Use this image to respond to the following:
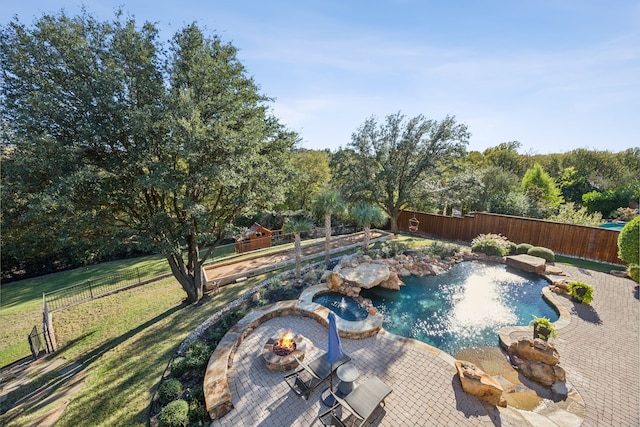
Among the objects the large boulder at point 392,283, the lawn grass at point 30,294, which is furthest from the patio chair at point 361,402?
the lawn grass at point 30,294

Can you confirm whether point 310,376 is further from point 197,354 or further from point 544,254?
point 544,254

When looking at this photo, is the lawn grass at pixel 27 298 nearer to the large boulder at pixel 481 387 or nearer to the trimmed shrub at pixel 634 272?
the large boulder at pixel 481 387

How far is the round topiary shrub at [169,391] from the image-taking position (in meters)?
6.12

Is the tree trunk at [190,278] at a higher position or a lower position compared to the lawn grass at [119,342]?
higher

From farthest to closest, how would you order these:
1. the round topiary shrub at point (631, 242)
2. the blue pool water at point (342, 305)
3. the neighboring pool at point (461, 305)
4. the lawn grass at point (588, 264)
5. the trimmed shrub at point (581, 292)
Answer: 1. the lawn grass at point (588, 264)
2. the round topiary shrub at point (631, 242)
3. the trimmed shrub at point (581, 292)
4. the blue pool water at point (342, 305)
5. the neighboring pool at point (461, 305)

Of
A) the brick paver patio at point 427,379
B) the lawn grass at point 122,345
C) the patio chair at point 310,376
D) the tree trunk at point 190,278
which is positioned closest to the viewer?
the brick paver patio at point 427,379

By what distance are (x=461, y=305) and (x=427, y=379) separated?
5.49m

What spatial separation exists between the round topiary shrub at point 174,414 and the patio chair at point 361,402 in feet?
10.1

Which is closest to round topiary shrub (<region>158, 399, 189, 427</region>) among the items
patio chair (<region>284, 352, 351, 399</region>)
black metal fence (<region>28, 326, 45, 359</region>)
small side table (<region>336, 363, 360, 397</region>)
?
patio chair (<region>284, 352, 351, 399</region>)

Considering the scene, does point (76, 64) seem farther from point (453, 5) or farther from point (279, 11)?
point (453, 5)

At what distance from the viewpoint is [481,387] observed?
231 inches

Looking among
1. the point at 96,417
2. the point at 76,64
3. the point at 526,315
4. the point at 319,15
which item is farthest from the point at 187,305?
the point at 526,315

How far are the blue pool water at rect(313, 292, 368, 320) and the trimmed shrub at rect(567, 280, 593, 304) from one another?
9212 millimetres

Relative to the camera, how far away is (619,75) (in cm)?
957
